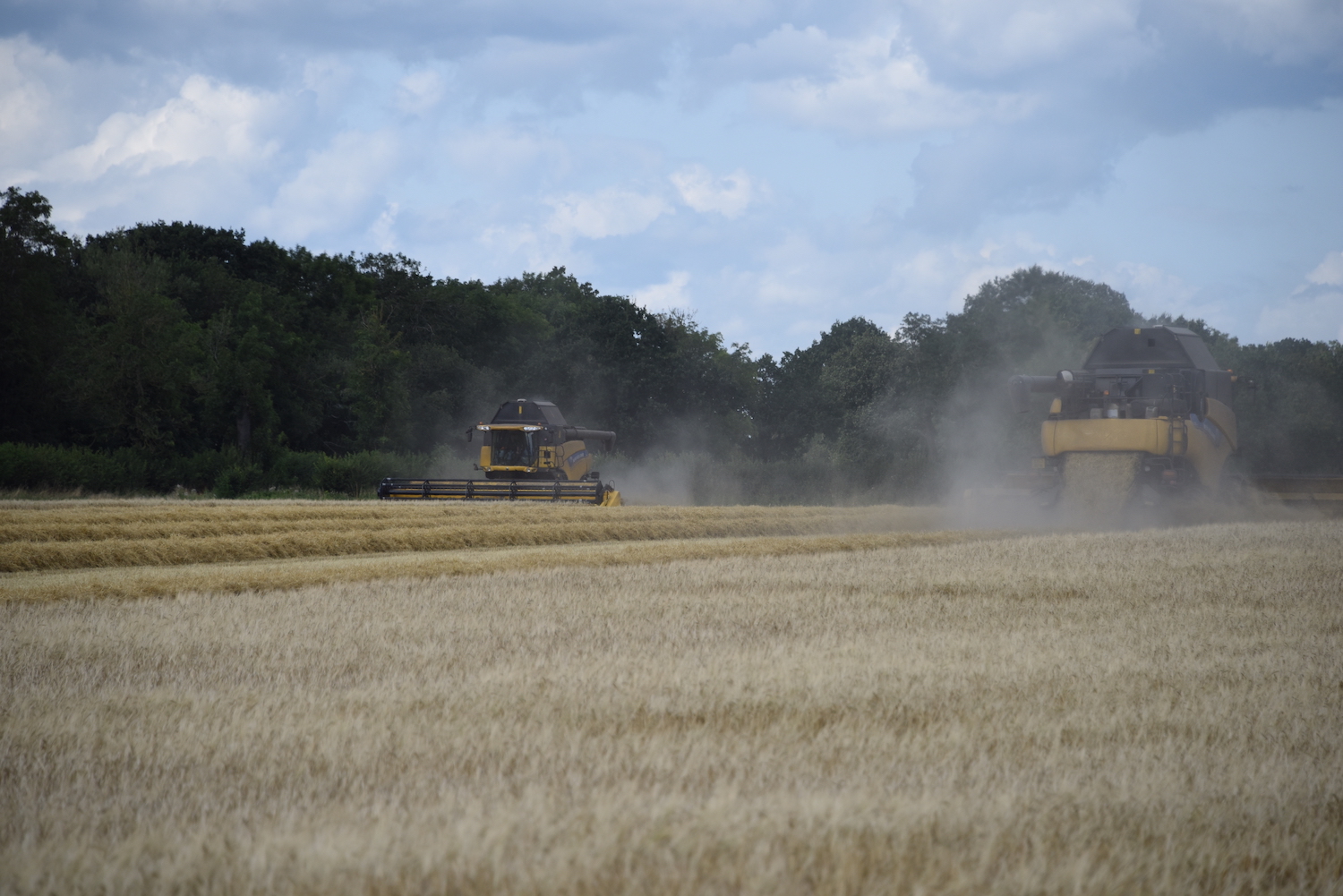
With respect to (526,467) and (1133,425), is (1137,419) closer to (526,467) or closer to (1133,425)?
(1133,425)

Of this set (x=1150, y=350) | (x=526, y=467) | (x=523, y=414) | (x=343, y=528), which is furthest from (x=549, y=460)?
(x=1150, y=350)

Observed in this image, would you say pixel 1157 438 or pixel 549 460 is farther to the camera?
pixel 549 460

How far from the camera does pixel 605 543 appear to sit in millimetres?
16578

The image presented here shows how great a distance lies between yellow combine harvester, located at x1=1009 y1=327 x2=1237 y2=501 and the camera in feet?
63.7

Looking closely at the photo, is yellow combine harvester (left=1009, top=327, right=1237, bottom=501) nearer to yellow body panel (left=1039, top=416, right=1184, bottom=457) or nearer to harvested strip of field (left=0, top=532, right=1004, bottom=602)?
yellow body panel (left=1039, top=416, right=1184, bottom=457)

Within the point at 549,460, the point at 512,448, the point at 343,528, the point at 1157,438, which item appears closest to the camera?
the point at 343,528

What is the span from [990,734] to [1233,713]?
4.17 feet

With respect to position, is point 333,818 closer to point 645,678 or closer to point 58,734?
point 58,734

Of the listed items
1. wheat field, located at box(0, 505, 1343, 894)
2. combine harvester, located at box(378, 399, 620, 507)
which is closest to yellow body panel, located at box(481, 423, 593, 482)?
combine harvester, located at box(378, 399, 620, 507)

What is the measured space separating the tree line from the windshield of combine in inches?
270

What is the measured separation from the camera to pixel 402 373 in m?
44.0

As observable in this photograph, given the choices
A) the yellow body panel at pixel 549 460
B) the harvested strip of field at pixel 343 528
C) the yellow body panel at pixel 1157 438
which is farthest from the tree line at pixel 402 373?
the harvested strip of field at pixel 343 528

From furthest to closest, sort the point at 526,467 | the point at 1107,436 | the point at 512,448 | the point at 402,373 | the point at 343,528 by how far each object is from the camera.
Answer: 1. the point at 402,373
2. the point at 512,448
3. the point at 526,467
4. the point at 1107,436
5. the point at 343,528

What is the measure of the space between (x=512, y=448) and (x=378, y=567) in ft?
56.7
